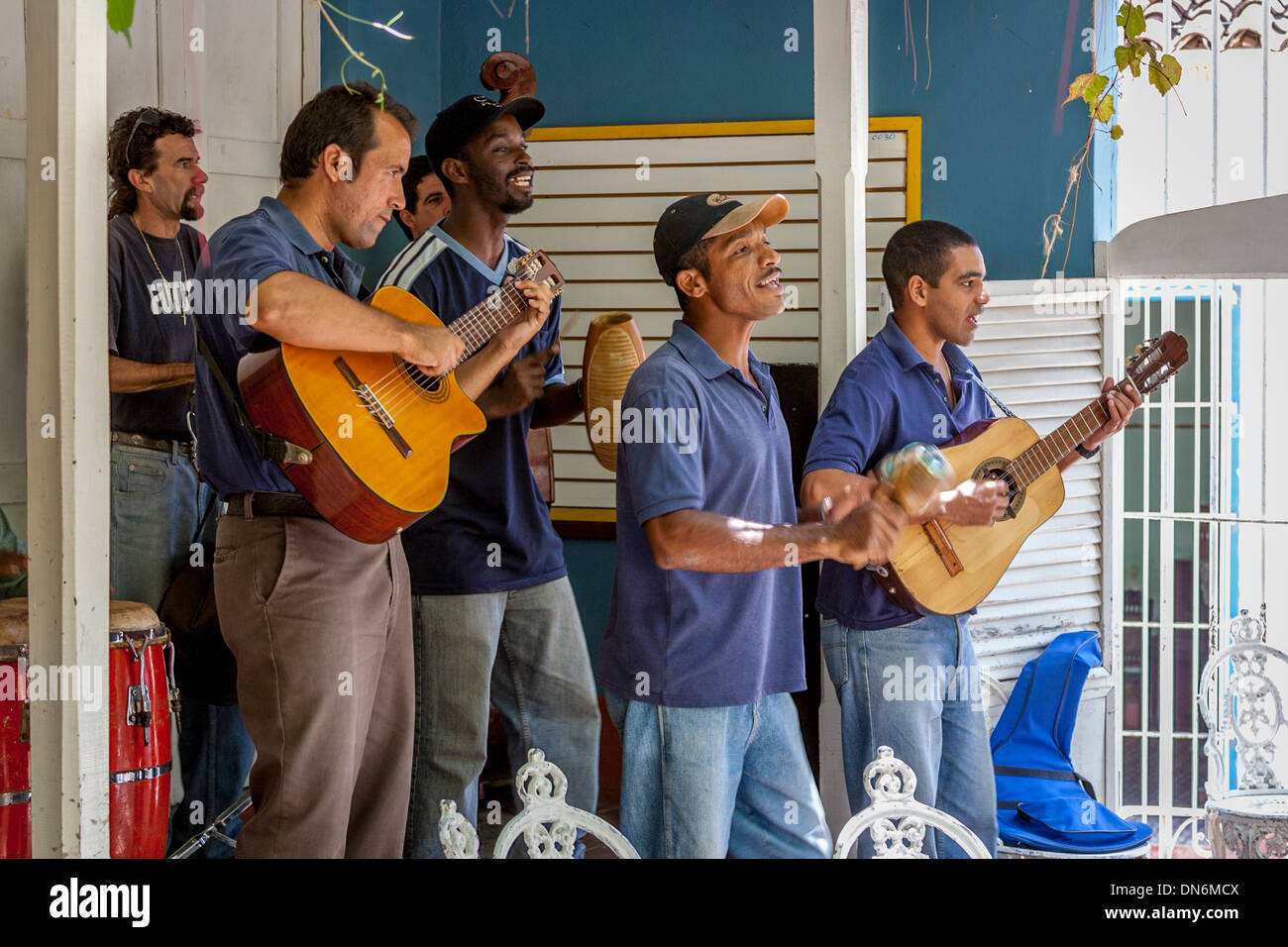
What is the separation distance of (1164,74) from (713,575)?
5.61ft

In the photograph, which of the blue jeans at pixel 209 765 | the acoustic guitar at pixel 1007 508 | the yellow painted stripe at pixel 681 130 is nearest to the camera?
the acoustic guitar at pixel 1007 508

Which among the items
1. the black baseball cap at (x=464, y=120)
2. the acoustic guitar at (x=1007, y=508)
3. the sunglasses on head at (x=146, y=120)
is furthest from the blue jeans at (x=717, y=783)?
the sunglasses on head at (x=146, y=120)

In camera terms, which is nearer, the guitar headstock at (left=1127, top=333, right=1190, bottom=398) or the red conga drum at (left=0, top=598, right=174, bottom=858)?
the red conga drum at (left=0, top=598, right=174, bottom=858)

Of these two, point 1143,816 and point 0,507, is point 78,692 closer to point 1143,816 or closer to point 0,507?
point 0,507

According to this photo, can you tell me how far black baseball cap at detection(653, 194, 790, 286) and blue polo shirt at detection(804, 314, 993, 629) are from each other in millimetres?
458

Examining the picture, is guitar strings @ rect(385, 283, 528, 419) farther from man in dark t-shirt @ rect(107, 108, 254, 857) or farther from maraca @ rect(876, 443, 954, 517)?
man in dark t-shirt @ rect(107, 108, 254, 857)

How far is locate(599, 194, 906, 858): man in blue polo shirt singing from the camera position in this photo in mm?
2436

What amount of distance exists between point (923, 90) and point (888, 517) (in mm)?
2863

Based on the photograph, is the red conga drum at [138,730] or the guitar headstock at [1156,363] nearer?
the red conga drum at [138,730]

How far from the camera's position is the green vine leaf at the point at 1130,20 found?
3.03 meters

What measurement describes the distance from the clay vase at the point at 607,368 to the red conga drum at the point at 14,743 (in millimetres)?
1226

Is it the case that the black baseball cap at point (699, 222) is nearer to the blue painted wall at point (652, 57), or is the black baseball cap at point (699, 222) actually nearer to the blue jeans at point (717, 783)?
the blue jeans at point (717, 783)

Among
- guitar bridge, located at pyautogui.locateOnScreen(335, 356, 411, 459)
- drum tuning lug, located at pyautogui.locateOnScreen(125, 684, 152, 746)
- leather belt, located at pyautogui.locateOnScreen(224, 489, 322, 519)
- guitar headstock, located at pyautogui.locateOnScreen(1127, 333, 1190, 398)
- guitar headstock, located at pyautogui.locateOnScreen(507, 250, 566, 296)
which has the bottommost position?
drum tuning lug, located at pyautogui.locateOnScreen(125, 684, 152, 746)

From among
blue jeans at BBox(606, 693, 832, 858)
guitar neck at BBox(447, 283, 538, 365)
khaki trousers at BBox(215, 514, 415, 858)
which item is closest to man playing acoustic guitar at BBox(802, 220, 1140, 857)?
blue jeans at BBox(606, 693, 832, 858)
